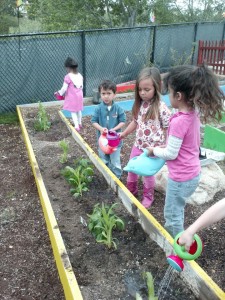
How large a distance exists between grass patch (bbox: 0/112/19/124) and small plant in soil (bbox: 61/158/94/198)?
3517 millimetres

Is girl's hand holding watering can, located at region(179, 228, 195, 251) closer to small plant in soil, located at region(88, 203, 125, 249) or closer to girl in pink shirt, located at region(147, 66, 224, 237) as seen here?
girl in pink shirt, located at region(147, 66, 224, 237)

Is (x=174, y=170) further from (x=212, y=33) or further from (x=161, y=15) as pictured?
(x=161, y=15)

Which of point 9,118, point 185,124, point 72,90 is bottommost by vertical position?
point 9,118

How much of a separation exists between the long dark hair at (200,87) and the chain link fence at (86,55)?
5.33 metres

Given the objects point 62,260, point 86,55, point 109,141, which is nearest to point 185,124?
point 62,260

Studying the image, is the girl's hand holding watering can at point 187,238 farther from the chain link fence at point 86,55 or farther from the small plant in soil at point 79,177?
the chain link fence at point 86,55

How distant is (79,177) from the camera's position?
369 centimetres

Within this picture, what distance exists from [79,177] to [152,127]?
1.04 metres

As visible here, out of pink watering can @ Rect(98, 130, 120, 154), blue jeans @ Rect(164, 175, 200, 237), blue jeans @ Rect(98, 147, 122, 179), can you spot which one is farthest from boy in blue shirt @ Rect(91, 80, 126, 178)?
blue jeans @ Rect(164, 175, 200, 237)

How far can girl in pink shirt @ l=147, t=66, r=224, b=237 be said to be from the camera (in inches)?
85.4

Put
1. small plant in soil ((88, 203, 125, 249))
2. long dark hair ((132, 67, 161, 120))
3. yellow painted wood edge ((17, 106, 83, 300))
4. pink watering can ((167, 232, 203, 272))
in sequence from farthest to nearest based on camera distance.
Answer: long dark hair ((132, 67, 161, 120)), small plant in soil ((88, 203, 125, 249)), yellow painted wood edge ((17, 106, 83, 300)), pink watering can ((167, 232, 203, 272))

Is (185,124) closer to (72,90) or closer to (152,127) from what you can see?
(152,127)

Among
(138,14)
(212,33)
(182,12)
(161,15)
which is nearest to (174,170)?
(212,33)

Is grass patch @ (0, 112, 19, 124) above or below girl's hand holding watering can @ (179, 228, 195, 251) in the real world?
below
